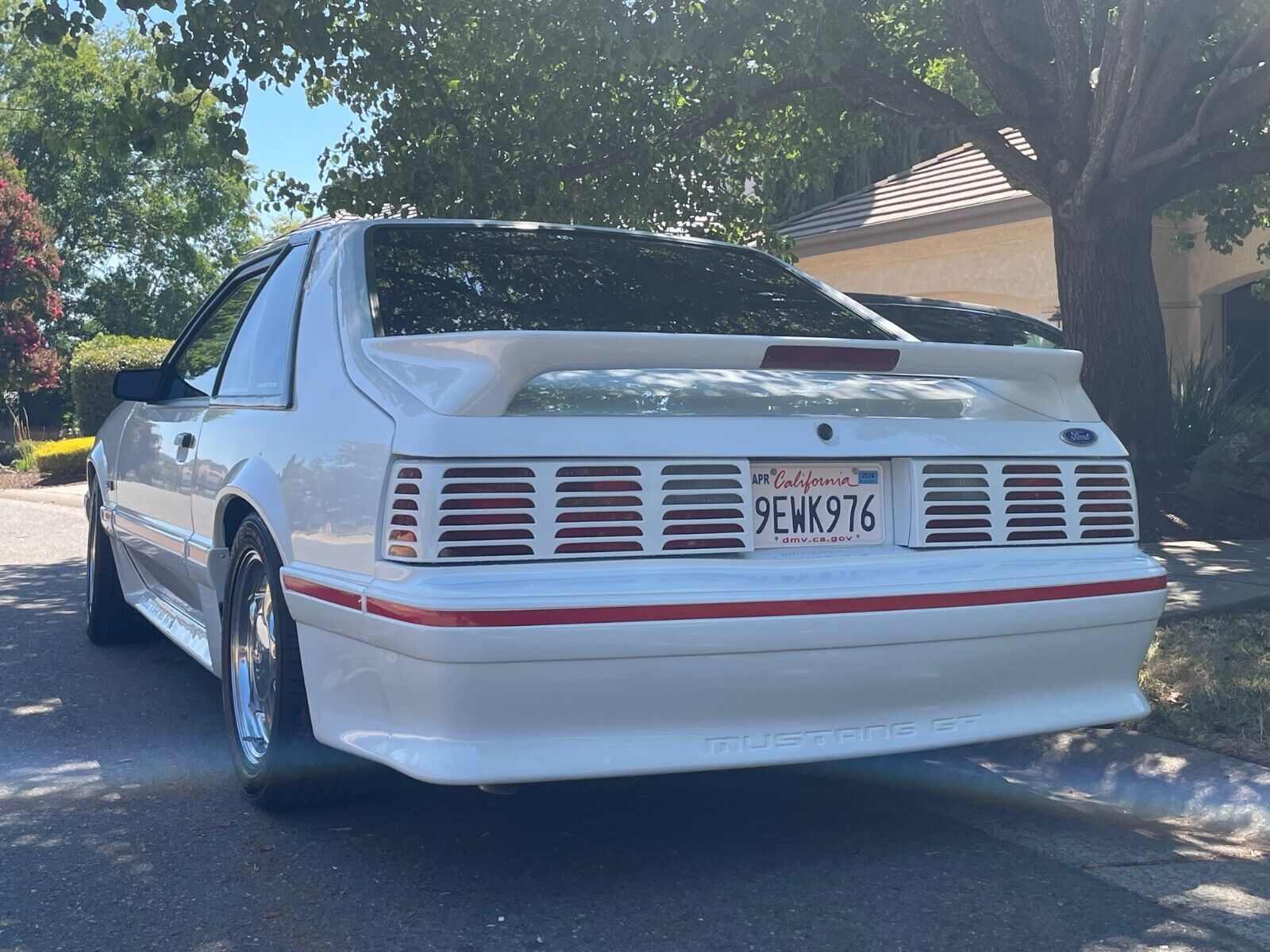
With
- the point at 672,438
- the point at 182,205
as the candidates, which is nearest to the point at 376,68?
the point at 672,438

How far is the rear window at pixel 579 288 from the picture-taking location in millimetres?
4035

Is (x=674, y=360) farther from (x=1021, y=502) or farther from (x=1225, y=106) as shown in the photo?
(x=1225, y=106)

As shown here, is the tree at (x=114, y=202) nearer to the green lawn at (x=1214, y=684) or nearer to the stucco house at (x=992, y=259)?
the stucco house at (x=992, y=259)

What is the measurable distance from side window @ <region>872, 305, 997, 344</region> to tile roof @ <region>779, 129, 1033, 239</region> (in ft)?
27.2

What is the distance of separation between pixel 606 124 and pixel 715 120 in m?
0.85

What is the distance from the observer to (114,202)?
3372 cm

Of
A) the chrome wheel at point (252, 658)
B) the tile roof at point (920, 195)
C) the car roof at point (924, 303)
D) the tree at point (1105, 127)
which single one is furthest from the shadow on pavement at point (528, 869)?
the tile roof at point (920, 195)

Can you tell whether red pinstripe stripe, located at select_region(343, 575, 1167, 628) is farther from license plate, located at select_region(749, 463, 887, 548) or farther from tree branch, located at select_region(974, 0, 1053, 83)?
tree branch, located at select_region(974, 0, 1053, 83)

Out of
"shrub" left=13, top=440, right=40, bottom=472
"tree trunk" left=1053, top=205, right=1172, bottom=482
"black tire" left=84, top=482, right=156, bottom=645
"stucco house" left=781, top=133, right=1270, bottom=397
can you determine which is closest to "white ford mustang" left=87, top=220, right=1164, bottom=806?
"black tire" left=84, top=482, right=156, bottom=645

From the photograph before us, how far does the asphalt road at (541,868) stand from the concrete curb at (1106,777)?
149mm

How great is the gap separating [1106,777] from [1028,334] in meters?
3.69

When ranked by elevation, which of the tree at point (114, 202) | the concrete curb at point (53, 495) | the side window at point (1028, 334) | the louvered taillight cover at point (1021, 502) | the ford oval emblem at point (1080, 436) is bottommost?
the concrete curb at point (53, 495)

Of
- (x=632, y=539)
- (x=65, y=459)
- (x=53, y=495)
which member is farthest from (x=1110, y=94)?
(x=65, y=459)

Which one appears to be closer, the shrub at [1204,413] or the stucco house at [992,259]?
the shrub at [1204,413]
